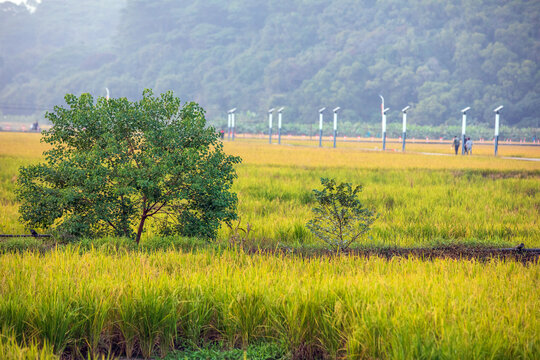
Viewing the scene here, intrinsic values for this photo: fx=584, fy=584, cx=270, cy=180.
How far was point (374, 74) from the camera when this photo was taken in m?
94.2

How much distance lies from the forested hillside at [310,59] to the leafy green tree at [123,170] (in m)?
80.4

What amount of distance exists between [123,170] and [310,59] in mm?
98533

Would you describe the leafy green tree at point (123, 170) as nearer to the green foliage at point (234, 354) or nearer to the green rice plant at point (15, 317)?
the green rice plant at point (15, 317)

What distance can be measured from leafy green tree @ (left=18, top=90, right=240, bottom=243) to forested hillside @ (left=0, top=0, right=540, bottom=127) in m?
80.4

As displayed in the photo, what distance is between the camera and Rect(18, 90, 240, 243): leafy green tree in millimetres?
7098

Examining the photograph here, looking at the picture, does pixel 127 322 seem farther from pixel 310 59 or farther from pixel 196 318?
pixel 310 59

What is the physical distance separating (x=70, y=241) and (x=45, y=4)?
179040 mm

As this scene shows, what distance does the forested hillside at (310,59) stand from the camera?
3496 inches

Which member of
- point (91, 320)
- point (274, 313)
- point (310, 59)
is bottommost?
point (91, 320)

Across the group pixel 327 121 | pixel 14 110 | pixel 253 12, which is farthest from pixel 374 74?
pixel 14 110

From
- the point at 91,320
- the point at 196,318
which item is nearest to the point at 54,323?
the point at 91,320

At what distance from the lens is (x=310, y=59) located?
4048 inches

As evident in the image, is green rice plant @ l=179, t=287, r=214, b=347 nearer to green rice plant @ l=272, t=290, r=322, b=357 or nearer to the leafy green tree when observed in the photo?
green rice plant @ l=272, t=290, r=322, b=357

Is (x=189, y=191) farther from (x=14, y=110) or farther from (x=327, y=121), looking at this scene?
(x=14, y=110)
